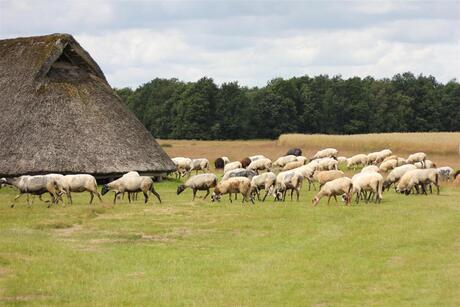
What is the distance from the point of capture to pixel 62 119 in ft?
135

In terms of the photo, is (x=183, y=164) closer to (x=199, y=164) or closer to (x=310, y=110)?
(x=199, y=164)

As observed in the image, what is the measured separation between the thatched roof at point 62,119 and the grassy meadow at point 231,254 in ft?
26.6

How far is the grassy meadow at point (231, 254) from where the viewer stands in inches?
609

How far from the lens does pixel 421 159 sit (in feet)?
Answer: 168

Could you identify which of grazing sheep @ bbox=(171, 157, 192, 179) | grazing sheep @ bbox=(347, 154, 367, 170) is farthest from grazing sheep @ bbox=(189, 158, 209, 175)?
grazing sheep @ bbox=(347, 154, 367, 170)

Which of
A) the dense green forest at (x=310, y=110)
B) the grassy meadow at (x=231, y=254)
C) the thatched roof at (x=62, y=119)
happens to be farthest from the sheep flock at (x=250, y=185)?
the dense green forest at (x=310, y=110)

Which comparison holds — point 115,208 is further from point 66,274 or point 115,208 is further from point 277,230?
point 66,274

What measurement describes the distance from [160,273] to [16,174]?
22498 mm

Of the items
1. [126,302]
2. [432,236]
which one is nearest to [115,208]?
[432,236]

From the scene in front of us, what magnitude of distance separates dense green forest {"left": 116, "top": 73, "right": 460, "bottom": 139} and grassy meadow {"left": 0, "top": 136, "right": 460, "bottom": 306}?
264 ft

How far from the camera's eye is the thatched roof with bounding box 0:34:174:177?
129ft

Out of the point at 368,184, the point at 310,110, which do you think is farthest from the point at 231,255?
the point at 310,110

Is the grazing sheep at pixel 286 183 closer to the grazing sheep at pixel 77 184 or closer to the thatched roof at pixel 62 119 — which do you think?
the grazing sheep at pixel 77 184

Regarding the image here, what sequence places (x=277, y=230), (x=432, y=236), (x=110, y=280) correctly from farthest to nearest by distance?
(x=277, y=230)
(x=432, y=236)
(x=110, y=280)
